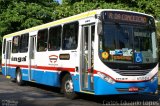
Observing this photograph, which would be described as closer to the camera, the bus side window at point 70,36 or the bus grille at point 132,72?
the bus grille at point 132,72

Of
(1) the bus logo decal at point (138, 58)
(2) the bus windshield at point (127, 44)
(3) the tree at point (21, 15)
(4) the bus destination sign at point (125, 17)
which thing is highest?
(3) the tree at point (21, 15)

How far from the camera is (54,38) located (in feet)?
50.7

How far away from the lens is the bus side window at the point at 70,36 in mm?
13625

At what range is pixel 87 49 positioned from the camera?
12852 millimetres

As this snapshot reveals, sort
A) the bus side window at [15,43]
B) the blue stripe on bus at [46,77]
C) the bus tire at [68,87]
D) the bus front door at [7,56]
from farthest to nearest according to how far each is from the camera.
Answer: the bus front door at [7,56]
the bus side window at [15,43]
the bus tire at [68,87]
the blue stripe on bus at [46,77]

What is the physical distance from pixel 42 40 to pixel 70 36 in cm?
311

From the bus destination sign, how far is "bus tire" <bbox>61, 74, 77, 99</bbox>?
295cm

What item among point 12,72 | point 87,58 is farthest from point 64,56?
point 12,72

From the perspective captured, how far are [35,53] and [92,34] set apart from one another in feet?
19.1

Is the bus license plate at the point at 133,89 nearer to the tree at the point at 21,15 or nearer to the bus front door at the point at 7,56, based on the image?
the bus front door at the point at 7,56

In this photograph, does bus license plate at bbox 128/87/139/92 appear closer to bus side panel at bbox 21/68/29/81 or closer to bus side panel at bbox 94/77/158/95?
bus side panel at bbox 94/77/158/95

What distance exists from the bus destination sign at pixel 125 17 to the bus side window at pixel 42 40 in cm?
465

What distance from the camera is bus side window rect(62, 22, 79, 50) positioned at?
13625 millimetres

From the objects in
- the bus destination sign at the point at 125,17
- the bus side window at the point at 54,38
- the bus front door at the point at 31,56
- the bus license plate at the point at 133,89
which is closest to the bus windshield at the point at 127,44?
the bus destination sign at the point at 125,17
